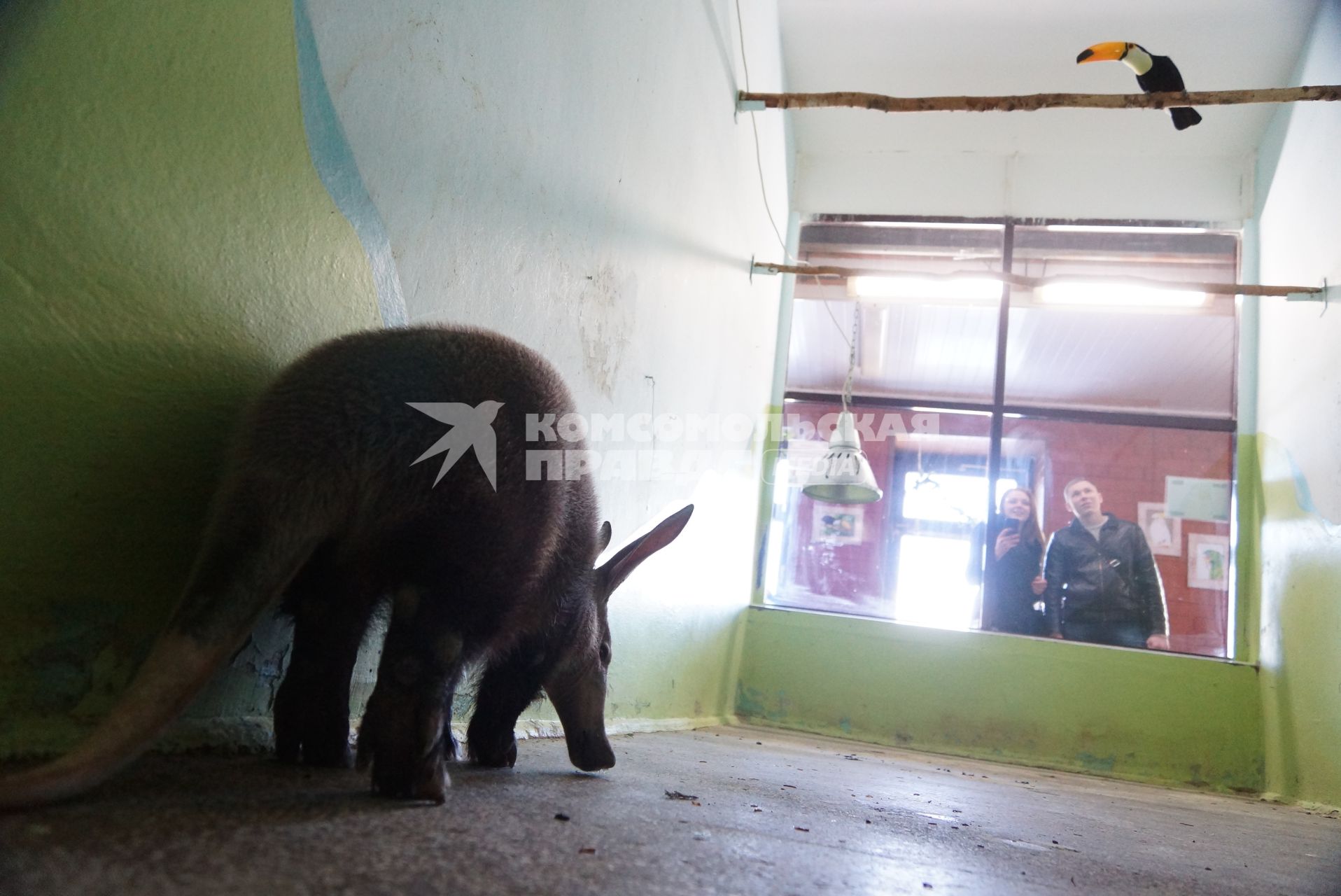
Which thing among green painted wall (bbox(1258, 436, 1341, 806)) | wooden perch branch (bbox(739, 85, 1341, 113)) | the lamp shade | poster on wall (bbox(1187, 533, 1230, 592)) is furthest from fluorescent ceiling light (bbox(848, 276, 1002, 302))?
wooden perch branch (bbox(739, 85, 1341, 113))

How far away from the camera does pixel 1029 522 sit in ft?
21.9

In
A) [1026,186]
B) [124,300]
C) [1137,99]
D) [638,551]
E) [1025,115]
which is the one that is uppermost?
[1025,115]

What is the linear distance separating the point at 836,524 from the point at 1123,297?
8.42 feet

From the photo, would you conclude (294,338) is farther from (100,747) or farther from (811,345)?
(811,345)

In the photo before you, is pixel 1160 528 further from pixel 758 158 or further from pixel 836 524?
pixel 758 158

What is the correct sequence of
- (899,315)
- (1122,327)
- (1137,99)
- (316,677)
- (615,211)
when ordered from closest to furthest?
(316,677), (615,211), (1137,99), (1122,327), (899,315)

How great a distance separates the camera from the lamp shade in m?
5.26

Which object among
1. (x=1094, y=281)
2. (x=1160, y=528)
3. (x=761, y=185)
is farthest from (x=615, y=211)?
(x=1160, y=528)

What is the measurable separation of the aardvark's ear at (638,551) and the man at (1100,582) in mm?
5039

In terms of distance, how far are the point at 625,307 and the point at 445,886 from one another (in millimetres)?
2682

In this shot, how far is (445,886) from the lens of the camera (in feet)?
3.52

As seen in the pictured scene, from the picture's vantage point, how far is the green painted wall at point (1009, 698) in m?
5.88

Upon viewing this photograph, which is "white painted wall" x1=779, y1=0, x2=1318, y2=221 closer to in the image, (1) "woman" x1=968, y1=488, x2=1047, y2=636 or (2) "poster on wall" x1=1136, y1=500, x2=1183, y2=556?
(2) "poster on wall" x1=1136, y1=500, x2=1183, y2=556

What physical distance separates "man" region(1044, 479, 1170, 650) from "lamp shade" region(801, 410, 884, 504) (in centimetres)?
200
